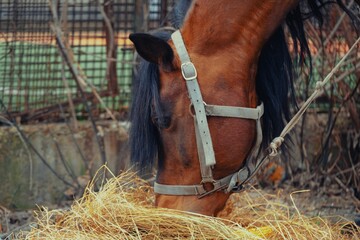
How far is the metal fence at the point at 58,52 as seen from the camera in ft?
22.5

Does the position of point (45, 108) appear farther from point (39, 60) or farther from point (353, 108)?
point (353, 108)

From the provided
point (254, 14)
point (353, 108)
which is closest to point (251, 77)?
point (254, 14)

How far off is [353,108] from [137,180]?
220 cm

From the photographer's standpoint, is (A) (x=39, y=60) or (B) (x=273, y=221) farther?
(A) (x=39, y=60)

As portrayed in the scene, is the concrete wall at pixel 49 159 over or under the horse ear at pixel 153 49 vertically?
under

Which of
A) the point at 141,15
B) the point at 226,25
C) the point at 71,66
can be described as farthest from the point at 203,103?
the point at 141,15

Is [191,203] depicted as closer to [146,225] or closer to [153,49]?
[146,225]

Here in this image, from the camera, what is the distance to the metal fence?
6859 mm

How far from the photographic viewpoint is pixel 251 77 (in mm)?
4535

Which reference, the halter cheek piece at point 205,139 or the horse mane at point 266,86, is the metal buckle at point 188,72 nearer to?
the halter cheek piece at point 205,139

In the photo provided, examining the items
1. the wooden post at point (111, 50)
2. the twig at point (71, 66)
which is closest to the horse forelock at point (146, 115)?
the twig at point (71, 66)

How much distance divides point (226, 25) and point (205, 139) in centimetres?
55


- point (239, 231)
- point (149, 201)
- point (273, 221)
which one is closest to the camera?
point (239, 231)

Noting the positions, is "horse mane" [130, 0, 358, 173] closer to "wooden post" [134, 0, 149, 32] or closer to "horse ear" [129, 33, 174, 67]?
"horse ear" [129, 33, 174, 67]
